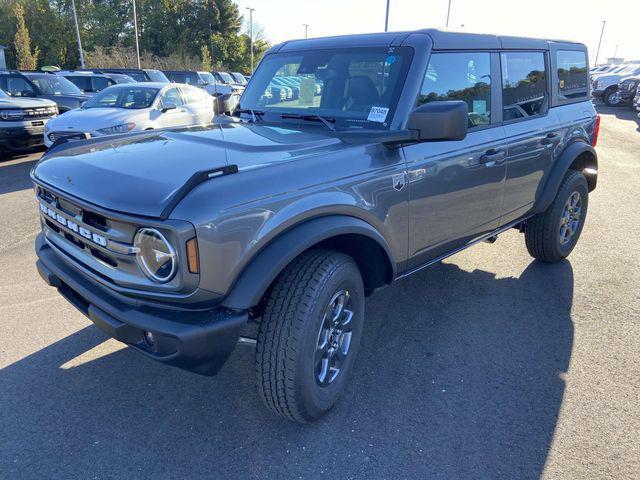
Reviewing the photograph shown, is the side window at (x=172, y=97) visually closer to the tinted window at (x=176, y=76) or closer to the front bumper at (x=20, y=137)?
the front bumper at (x=20, y=137)

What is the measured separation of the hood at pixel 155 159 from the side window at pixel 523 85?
5.37ft

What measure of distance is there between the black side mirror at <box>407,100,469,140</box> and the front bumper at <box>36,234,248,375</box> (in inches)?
53.8

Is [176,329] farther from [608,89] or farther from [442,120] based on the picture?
[608,89]

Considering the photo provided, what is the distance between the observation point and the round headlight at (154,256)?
216 cm

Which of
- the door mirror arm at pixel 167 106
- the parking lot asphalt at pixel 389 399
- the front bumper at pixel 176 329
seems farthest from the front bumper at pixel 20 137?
the front bumper at pixel 176 329

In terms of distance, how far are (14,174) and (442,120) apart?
28.4ft

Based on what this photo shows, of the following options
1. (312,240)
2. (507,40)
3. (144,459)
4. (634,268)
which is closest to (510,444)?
(312,240)

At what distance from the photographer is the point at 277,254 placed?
7.68 feet

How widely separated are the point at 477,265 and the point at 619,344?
1.64m

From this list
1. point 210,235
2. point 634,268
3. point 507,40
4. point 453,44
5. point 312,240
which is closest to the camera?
point 210,235

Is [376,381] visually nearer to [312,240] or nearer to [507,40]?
[312,240]

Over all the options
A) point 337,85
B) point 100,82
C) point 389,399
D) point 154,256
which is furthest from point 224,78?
point 154,256

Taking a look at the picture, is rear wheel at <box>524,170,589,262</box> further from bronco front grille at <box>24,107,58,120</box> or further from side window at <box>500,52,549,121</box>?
bronco front grille at <box>24,107,58,120</box>

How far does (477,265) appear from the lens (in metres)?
5.12
